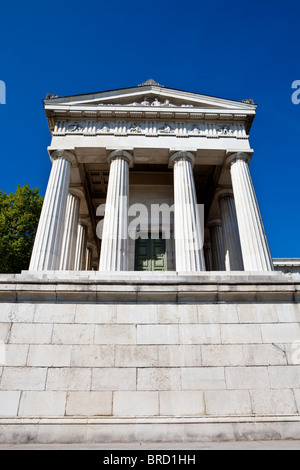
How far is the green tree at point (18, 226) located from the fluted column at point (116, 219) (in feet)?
47.0

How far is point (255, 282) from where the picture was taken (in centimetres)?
1084

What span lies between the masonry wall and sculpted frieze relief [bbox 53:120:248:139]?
44.2 feet

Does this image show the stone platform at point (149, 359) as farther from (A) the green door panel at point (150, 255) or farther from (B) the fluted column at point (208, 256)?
(B) the fluted column at point (208, 256)

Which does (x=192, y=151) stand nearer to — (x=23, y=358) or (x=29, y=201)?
(x=23, y=358)

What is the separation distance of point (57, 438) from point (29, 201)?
2705cm

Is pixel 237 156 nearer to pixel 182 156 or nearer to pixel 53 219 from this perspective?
pixel 182 156

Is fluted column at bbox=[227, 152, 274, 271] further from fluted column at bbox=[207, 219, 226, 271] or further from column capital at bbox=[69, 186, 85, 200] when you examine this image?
column capital at bbox=[69, 186, 85, 200]

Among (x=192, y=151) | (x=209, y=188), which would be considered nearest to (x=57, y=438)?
(x=192, y=151)

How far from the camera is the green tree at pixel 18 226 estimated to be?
90.6ft

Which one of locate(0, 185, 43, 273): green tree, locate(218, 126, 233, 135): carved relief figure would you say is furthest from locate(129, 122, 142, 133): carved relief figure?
locate(0, 185, 43, 273): green tree

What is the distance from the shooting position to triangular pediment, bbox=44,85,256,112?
21.0 m

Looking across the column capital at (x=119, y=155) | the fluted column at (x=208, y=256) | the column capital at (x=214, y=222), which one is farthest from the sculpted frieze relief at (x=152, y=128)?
the fluted column at (x=208, y=256)
